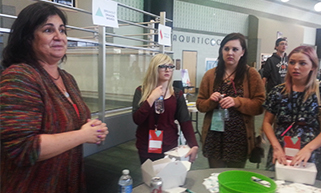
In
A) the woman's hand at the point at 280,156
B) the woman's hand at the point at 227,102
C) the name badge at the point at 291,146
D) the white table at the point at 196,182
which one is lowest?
the white table at the point at 196,182

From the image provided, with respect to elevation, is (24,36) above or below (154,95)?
above

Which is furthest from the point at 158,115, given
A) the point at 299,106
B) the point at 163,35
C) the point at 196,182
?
the point at 163,35

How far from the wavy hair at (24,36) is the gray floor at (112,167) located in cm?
201

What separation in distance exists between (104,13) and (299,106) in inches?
68.2

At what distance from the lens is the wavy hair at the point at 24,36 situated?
3.32 feet

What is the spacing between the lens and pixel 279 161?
52.7 inches

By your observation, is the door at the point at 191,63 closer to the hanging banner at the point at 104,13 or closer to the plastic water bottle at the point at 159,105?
the hanging banner at the point at 104,13

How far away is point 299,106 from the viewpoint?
149 centimetres

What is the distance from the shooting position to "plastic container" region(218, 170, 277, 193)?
42.8 inches

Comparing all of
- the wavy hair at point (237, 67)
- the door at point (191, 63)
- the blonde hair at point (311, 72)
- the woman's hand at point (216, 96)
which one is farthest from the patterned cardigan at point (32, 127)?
the door at point (191, 63)

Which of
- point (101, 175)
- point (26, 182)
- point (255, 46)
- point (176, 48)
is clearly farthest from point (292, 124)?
point (255, 46)

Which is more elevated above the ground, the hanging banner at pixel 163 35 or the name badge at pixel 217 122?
the hanging banner at pixel 163 35

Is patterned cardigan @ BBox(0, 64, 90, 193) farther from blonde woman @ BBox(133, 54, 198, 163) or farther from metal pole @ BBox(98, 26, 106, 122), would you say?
metal pole @ BBox(98, 26, 106, 122)

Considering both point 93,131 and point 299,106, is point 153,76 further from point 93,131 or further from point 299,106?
point 299,106
